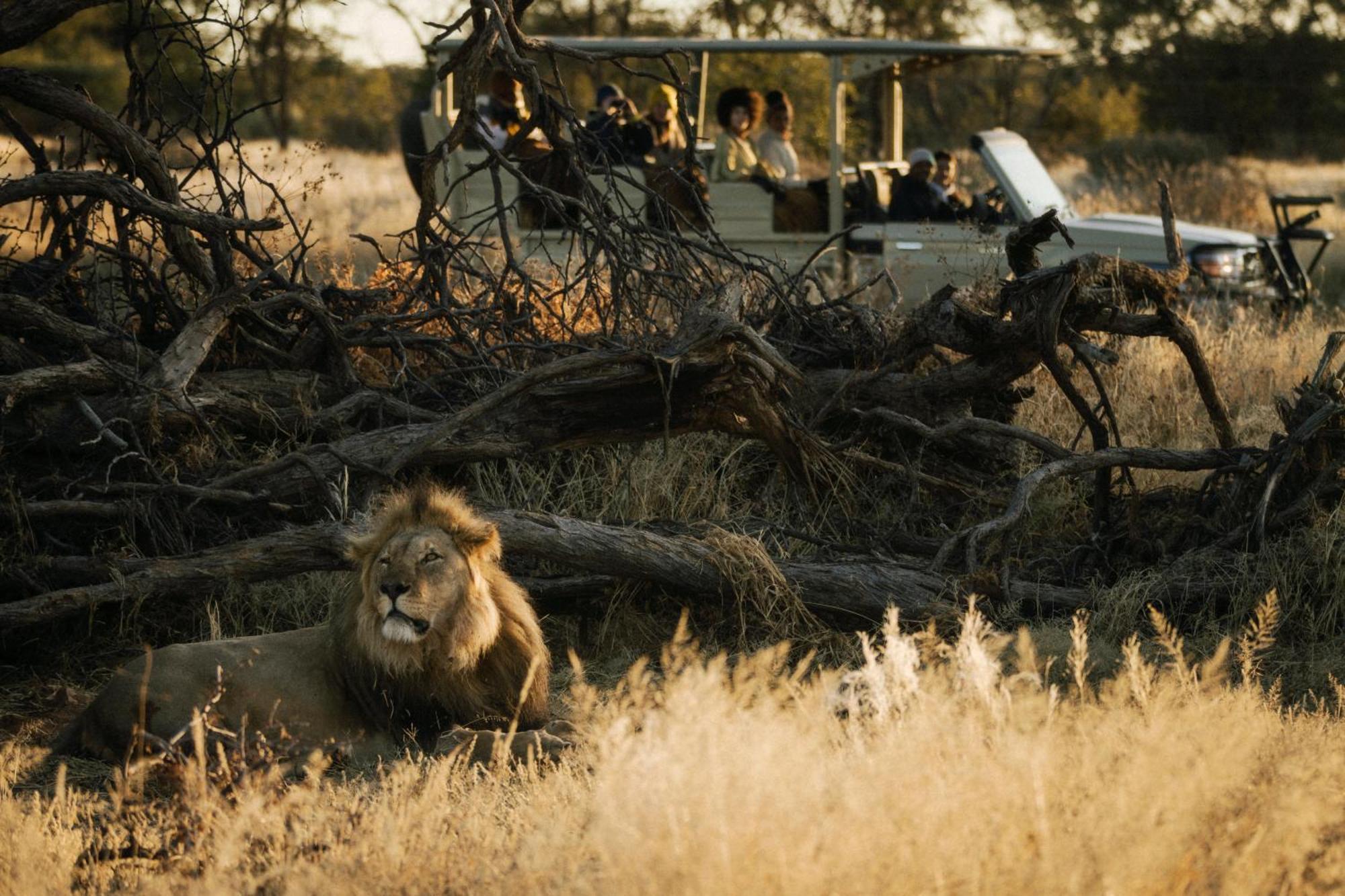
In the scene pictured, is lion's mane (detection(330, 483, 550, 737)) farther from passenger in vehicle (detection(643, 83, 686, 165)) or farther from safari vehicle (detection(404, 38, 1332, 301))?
passenger in vehicle (detection(643, 83, 686, 165))

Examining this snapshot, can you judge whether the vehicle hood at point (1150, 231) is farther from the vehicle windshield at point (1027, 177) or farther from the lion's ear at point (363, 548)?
the lion's ear at point (363, 548)

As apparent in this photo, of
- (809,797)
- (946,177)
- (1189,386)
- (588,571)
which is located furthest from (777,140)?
(809,797)

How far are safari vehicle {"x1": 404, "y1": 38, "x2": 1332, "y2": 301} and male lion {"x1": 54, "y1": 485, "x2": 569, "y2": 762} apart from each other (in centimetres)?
674

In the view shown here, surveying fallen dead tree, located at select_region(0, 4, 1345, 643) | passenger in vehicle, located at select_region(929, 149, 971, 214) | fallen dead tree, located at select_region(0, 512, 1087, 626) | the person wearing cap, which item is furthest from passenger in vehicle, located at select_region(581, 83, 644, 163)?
passenger in vehicle, located at select_region(929, 149, 971, 214)

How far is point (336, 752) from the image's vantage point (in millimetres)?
4840

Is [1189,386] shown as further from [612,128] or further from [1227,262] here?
[612,128]

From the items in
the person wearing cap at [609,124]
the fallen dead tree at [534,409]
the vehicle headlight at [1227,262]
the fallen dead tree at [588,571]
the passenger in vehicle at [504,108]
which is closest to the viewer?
the fallen dead tree at [588,571]

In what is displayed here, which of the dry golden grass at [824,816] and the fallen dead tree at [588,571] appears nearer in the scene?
the dry golden grass at [824,816]

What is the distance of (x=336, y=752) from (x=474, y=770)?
2.47ft

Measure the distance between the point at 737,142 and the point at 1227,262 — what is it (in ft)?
12.5

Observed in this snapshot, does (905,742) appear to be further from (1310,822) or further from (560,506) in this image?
(560,506)

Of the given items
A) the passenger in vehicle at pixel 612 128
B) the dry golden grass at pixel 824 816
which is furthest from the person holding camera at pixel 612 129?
the dry golden grass at pixel 824 816

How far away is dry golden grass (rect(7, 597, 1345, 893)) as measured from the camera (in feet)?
9.59

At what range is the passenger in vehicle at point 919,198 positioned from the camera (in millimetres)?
11953
